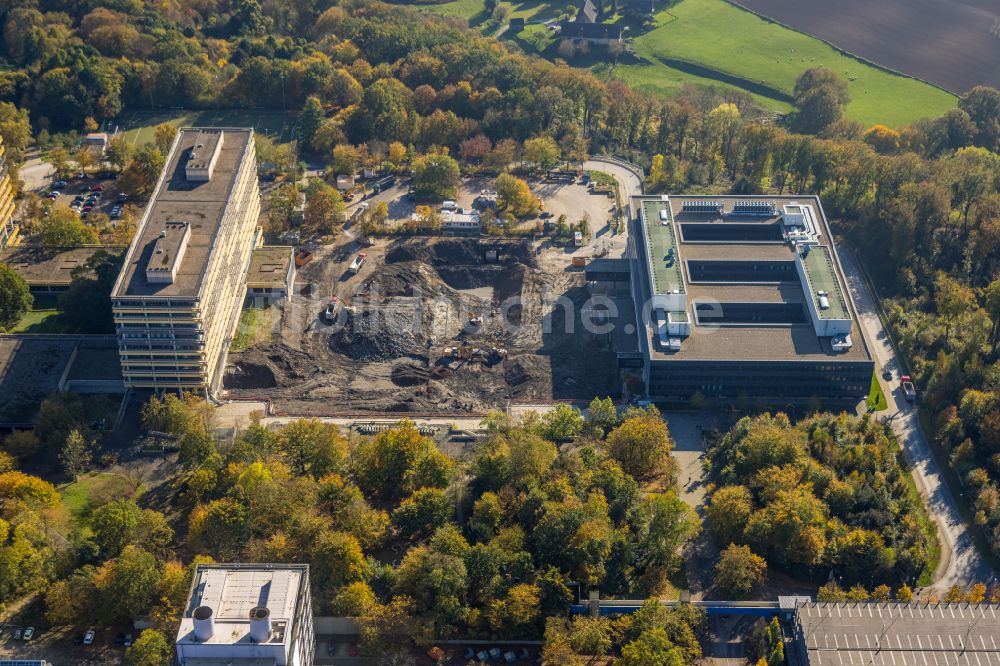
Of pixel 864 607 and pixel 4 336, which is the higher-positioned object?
pixel 864 607

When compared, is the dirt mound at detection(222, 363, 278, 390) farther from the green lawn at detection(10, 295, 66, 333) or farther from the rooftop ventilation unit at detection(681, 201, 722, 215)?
the rooftop ventilation unit at detection(681, 201, 722, 215)

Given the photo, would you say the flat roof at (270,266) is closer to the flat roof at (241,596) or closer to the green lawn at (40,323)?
the green lawn at (40,323)

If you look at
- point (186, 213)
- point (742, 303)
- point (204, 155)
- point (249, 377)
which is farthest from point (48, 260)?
point (742, 303)

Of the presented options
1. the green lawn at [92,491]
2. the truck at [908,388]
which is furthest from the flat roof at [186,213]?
the truck at [908,388]

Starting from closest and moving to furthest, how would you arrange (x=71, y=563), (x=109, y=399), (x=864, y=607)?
(x=864, y=607) → (x=71, y=563) → (x=109, y=399)

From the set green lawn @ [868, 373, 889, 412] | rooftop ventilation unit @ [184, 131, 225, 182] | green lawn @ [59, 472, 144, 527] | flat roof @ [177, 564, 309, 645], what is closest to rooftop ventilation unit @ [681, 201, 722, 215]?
green lawn @ [868, 373, 889, 412]

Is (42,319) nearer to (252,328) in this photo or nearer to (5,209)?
(5,209)

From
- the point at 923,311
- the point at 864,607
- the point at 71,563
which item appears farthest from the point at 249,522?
the point at 923,311

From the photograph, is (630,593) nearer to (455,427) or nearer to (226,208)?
(455,427)
